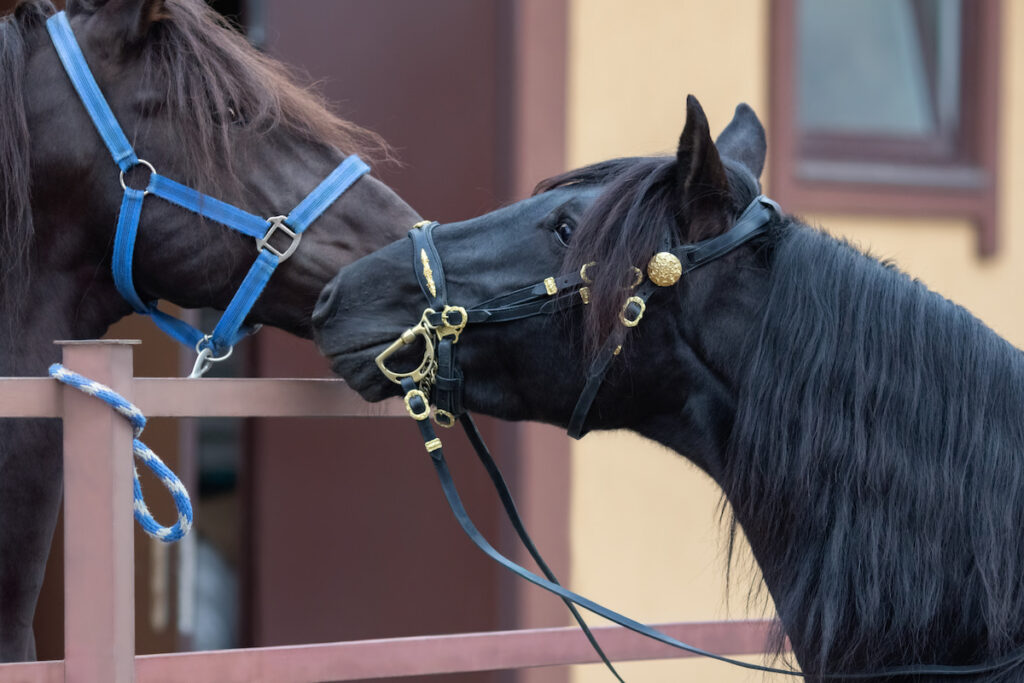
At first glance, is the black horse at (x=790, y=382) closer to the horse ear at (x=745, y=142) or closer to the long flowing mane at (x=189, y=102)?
the horse ear at (x=745, y=142)

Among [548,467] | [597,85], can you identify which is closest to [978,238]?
[597,85]

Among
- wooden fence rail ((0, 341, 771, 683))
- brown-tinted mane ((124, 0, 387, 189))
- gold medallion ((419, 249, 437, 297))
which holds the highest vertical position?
brown-tinted mane ((124, 0, 387, 189))

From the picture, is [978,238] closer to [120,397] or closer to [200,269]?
[200,269]

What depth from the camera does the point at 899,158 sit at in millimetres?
3396

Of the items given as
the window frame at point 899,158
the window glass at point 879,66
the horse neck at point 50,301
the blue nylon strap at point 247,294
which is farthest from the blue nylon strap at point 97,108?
the window glass at point 879,66

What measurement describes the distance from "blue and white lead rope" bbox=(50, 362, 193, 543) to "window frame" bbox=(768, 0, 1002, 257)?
2081 mm

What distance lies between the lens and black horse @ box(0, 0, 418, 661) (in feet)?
5.24

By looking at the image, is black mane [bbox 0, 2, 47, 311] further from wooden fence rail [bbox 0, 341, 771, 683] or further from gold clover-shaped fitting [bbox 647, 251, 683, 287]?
gold clover-shaped fitting [bbox 647, 251, 683, 287]

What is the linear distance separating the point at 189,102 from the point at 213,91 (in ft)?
0.14

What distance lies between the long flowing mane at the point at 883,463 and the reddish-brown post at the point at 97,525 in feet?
2.77

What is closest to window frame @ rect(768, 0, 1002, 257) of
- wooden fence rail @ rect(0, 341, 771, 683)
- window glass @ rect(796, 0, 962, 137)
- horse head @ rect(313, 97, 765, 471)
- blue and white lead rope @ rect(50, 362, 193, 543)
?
window glass @ rect(796, 0, 962, 137)

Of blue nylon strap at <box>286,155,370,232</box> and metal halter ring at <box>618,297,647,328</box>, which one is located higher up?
blue nylon strap at <box>286,155,370,232</box>

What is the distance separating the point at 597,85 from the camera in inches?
114

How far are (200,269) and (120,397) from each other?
34 centimetres
